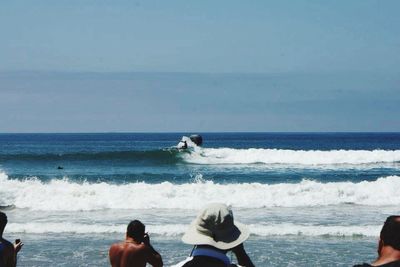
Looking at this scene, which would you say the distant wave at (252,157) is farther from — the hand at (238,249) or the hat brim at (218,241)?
the hat brim at (218,241)

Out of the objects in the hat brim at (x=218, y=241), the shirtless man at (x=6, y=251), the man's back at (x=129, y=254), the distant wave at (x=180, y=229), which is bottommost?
the distant wave at (x=180, y=229)

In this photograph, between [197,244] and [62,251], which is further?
[62,251]

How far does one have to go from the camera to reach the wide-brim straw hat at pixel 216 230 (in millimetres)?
3252

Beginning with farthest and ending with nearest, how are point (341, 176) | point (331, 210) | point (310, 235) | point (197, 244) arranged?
1. point (341, 176)
2. point (331, 210)
3. point (310, 235)
4. point (197, 244)

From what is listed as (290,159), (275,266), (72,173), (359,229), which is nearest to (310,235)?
(359,229)

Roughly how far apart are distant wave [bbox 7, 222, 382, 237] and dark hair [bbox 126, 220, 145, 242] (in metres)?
7.21

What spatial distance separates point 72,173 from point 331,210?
18.3 meters

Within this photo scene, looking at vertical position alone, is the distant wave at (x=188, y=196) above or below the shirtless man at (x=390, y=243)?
below

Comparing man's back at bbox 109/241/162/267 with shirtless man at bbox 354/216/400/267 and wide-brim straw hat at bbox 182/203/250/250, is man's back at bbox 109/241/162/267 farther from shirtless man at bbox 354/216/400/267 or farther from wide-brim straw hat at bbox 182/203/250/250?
shirtless man at bbox 354/216/400/267

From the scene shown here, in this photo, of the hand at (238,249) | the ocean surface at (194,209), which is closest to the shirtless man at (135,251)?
the hand at (238,249)

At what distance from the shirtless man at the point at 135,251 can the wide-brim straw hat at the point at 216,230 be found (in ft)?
7.27

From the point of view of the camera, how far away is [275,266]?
32.1 feet

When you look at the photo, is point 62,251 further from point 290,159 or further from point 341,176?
point 290,159

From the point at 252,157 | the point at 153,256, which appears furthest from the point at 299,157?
the point at 153,256
